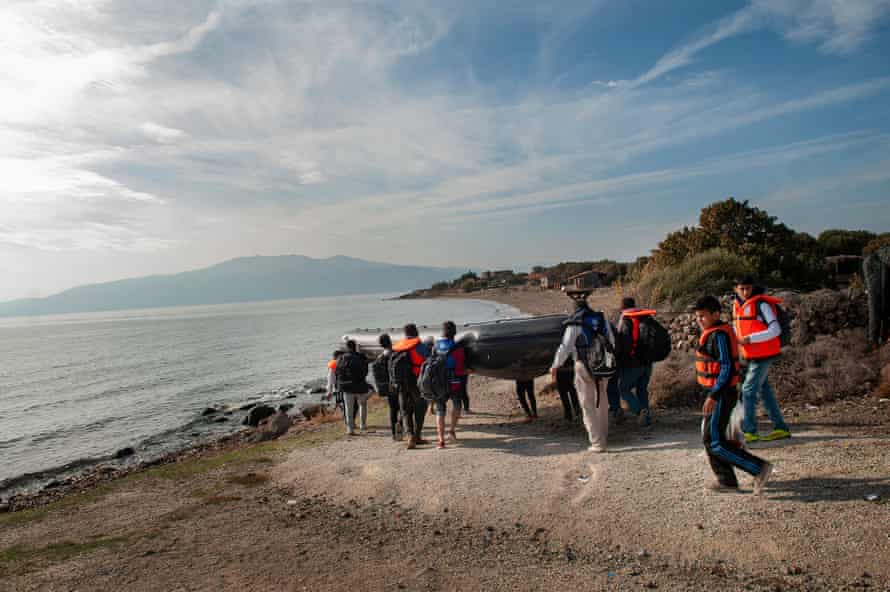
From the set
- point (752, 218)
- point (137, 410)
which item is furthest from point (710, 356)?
point (137, 410)

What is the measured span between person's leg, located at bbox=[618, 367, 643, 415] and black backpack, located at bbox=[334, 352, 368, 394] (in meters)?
4.87

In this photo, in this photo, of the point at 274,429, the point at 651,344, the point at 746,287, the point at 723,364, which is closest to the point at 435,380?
the point at 651,344

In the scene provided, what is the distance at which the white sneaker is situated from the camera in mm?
4918

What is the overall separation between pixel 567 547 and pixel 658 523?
0.92 m

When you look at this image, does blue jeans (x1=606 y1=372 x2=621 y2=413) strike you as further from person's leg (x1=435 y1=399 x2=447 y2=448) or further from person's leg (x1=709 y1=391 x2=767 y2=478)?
person's leg (x1=709 y1=391 x2=767 y2=478)

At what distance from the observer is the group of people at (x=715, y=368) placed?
4.99 metres

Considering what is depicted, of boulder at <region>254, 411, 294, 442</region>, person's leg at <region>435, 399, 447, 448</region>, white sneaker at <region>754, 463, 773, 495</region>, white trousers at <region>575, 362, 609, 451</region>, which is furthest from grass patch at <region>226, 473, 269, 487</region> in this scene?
white sneaker at <region>754, 463, 773, 495</region>

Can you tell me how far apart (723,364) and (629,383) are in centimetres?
341

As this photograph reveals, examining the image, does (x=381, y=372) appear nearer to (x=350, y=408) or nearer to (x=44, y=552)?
(x=350, y=408)

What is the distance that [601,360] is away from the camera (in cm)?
695

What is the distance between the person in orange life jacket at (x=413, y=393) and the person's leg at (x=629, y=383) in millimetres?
3192

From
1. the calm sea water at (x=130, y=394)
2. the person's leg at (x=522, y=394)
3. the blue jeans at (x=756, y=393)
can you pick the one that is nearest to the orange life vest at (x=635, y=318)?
the blue jeans at (x=756, y=393)

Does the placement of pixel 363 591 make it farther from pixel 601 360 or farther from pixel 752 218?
pixel 752 218

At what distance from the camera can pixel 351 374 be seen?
10.2 m
